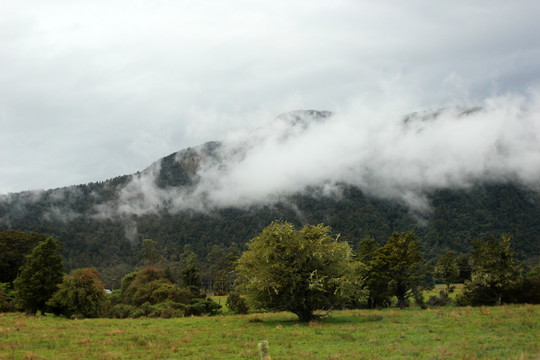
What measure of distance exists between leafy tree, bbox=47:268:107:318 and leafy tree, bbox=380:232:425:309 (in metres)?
32.9

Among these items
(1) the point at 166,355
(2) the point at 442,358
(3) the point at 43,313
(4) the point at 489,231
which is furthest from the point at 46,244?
(4) the point at 489,231

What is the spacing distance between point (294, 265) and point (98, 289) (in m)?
22.8

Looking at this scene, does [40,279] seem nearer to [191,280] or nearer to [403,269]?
[191,280]

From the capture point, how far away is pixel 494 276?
37.1 m

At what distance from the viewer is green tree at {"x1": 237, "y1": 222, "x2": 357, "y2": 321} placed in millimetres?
26984

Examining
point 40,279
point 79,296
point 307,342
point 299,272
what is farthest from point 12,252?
point 307,342

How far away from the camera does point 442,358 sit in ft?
41.7

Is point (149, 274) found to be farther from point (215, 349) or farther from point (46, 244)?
point (215, 349)

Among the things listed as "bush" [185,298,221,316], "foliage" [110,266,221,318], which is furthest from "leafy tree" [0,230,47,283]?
"bush" [185,298,221,316]

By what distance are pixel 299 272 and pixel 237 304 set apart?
807 inches

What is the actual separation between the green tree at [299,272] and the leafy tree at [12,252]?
52.0 m

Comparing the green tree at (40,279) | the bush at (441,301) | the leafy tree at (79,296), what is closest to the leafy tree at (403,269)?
the bush at (441,301)

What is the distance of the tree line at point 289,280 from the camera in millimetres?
27469

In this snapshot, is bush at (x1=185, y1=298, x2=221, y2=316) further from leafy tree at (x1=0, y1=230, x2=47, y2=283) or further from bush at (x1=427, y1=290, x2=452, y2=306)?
leafy tree at (x1=0, y1=230, x2=47, y2=283)
